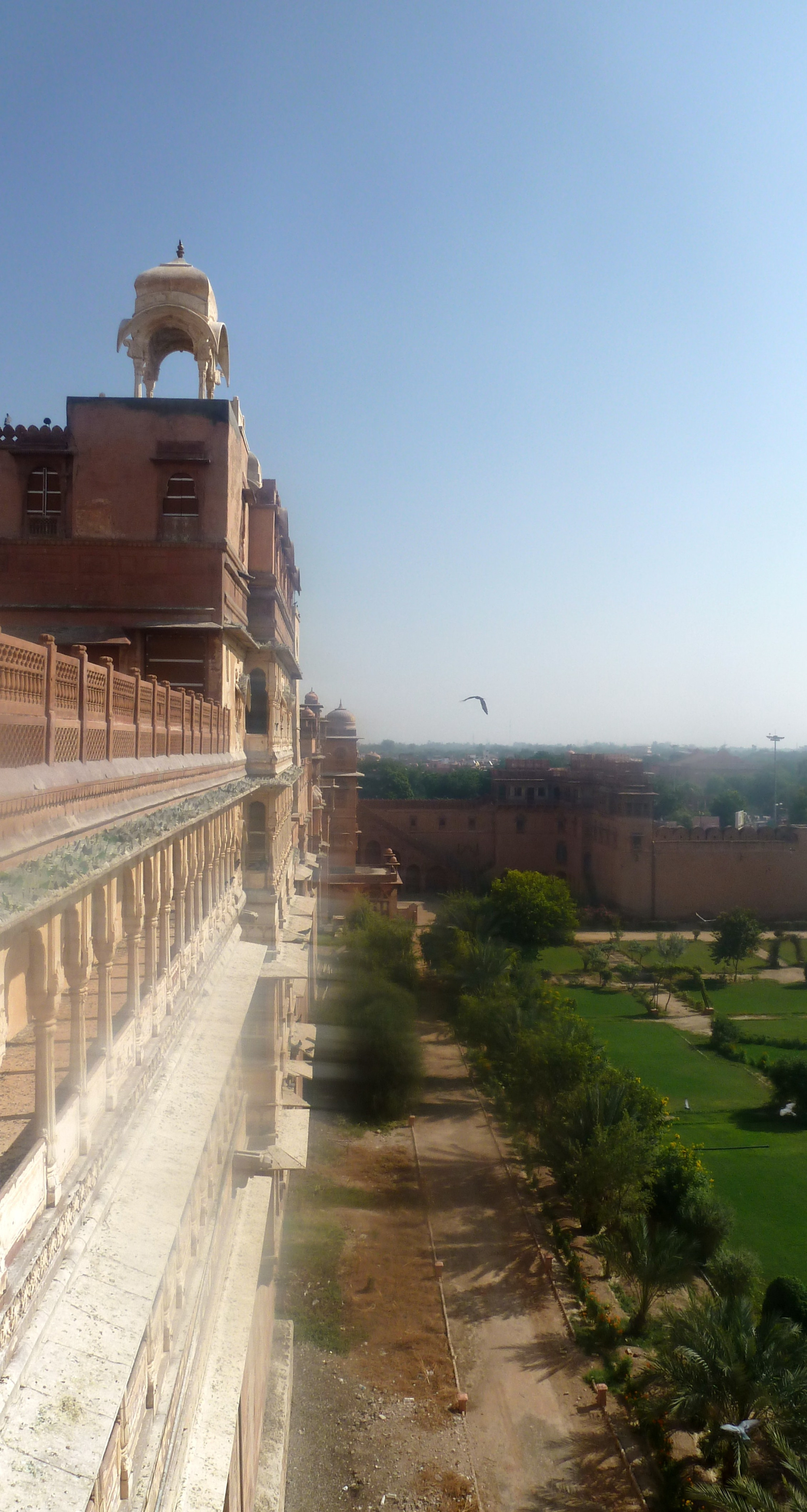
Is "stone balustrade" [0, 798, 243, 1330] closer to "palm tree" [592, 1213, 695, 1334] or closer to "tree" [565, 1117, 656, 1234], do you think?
"palm tree" [592, 1213, 695, 1334]

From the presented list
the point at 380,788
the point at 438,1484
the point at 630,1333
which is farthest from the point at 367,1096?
the point at 380,788

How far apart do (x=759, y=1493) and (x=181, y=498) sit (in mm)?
11562

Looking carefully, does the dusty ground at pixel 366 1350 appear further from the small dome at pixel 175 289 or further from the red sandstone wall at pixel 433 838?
the red sandstone wall at pixel 433 838

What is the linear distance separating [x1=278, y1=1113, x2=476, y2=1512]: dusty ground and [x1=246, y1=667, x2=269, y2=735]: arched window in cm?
753

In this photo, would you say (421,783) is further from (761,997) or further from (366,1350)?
(366,1350)

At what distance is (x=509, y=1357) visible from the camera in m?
11.6

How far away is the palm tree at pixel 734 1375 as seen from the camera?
9.03 metres

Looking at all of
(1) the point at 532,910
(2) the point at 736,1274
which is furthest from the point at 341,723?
(2) the point at 736,1274

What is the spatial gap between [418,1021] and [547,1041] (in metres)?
8.80

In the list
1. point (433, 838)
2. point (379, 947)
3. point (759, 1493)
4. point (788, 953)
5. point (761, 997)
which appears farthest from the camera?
point (433, 838)

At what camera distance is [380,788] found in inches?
2557

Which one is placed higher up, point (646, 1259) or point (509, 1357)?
point (646, 1259)

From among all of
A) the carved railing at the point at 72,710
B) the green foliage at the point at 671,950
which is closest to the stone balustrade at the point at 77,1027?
the carved railing at the point at 72,710

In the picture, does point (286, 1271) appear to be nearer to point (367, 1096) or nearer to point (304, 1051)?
point (304, 1051)
